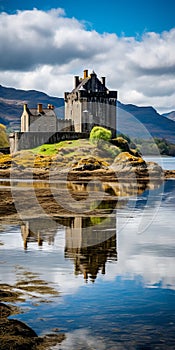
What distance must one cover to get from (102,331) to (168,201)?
25756mm

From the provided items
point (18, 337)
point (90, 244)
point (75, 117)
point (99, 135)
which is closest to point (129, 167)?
point (99, 135)

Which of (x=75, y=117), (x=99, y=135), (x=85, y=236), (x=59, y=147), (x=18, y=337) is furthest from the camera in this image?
(x=75, y=117)

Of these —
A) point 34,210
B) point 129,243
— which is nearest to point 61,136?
point 34,210

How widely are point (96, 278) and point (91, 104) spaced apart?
62233 millimetres

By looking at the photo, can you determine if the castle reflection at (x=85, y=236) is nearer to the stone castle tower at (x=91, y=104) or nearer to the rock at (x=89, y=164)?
the rock at (x=89, y=164)

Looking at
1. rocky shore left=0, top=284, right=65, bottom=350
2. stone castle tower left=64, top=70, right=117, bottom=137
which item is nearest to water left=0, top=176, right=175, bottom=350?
rocky shore left=0, top=284, right=65, bottom=350

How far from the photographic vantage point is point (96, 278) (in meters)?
12.1

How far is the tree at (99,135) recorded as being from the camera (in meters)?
67.3

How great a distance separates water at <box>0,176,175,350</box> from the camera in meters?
8.82

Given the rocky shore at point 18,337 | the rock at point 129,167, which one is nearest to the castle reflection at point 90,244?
the rocky shore at point 18,337

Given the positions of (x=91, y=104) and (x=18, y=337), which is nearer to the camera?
(x=18, y=337)

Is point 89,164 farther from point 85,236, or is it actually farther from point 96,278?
point 96,278

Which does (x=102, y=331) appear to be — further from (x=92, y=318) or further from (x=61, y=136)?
(x=61, y=136)

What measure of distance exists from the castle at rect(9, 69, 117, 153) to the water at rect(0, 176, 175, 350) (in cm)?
4820
